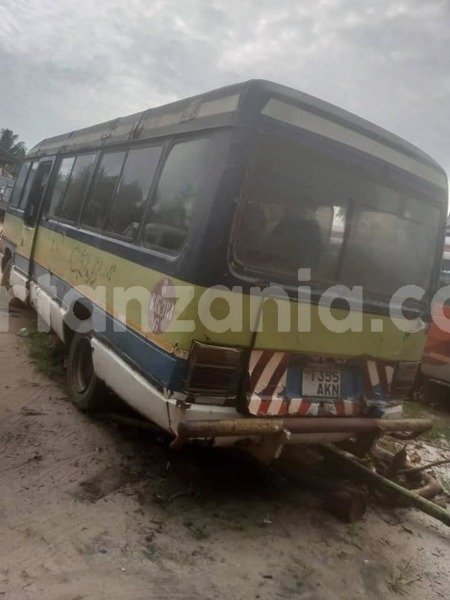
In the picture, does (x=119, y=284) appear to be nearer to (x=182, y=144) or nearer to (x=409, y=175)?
(x=182, y=144)

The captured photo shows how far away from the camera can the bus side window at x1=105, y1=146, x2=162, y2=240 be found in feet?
12.5

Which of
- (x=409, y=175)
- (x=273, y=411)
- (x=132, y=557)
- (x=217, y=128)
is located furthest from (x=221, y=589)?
(x=409, y=175)

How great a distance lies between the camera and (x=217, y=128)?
3.11 m

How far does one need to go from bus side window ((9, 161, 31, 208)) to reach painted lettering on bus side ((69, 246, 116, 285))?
355cm

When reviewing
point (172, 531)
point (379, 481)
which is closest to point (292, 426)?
point (172, 531)

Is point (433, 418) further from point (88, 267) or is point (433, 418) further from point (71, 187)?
point (71, 187)

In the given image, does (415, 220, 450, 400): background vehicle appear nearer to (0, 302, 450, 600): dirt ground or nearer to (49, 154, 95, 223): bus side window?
(0, 302, 450, 600): dirt ground

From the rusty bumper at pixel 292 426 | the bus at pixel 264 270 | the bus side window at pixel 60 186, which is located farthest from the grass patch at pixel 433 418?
the bus side window at pixel 60 186

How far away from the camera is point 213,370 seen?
9.95ft

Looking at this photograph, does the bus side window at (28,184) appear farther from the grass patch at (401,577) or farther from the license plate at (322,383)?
the grass patch at (401,577)

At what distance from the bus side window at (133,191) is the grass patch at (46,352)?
207 cm

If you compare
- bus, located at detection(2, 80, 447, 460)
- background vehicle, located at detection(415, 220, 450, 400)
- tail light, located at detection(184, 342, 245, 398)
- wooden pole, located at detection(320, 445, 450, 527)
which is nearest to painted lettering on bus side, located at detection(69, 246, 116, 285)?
bus, located at detection(2, 80, 447, 460)

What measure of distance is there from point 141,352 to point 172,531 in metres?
1.15

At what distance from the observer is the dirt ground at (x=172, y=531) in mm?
2717
